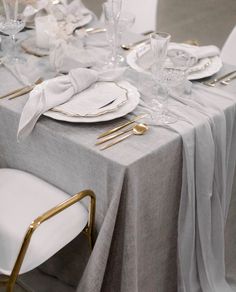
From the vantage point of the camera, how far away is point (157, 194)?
53.7 inches

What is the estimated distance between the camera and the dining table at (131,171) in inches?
50.5

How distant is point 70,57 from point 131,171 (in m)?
0.59

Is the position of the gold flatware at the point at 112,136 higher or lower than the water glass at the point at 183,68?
lower

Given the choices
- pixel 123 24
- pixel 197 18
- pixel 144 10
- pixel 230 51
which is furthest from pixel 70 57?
pixel 197 18

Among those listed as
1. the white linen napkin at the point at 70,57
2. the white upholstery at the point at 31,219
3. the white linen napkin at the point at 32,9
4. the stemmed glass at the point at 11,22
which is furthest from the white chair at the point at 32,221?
the white linen napkin at the point at 32,9

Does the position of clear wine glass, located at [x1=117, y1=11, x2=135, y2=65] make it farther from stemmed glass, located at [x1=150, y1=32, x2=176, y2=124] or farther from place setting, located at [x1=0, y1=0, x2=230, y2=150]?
stemmed glass, located at [x1=150, y1=32, x2=176, y2=124]

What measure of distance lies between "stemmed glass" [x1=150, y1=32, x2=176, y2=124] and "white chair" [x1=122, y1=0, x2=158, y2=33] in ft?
3.60

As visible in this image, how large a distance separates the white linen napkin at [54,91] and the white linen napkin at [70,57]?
5.4 inches

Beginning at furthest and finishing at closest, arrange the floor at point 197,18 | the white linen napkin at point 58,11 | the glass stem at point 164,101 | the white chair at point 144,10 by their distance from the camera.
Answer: the floor at point 197,18
the white chair at point 144,10
the white linen napkin at point 58,11
the glass stem at point 164,101

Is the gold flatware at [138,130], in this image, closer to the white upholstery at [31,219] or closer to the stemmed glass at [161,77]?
the stemmed glass at [161,77]

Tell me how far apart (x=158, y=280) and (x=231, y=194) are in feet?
1.34

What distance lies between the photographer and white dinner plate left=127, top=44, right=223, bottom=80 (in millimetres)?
1673

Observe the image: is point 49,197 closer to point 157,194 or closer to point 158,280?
point 157,194

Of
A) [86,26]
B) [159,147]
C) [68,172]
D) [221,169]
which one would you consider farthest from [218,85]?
[86,26]
